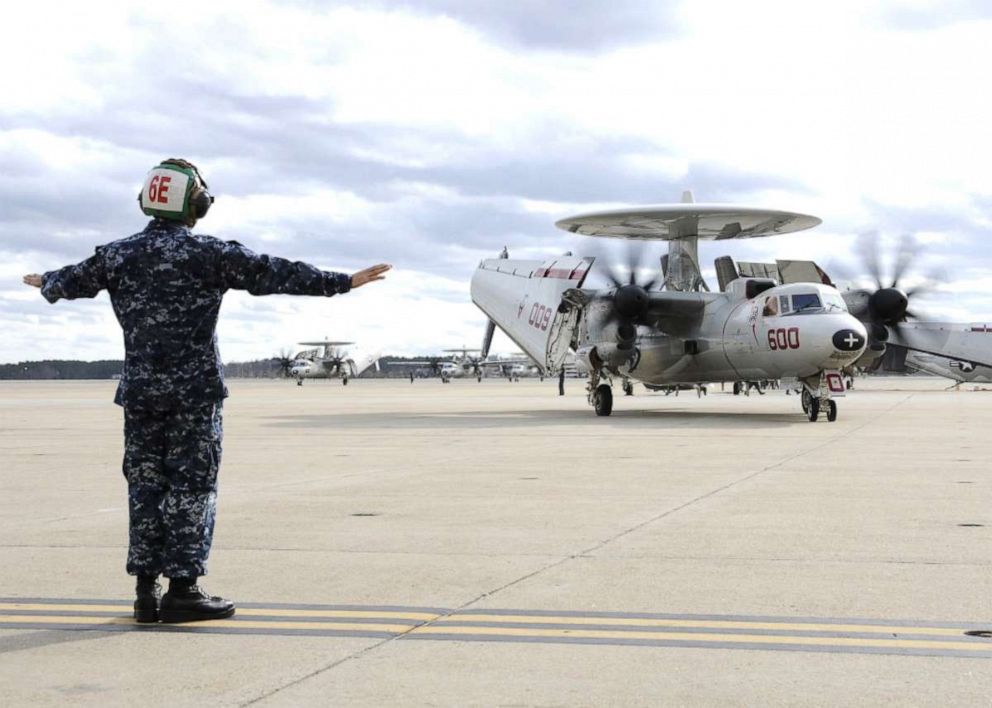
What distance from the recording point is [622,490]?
13094 millimetres

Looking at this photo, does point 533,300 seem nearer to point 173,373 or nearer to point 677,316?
point 677,316

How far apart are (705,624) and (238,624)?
249cm

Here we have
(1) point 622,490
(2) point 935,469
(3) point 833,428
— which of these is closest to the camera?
(1) point 622,490

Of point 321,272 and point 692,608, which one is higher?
point 321,272

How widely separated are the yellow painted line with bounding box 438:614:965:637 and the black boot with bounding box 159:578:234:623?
4.00 ft

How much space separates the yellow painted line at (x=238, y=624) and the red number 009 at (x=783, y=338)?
77.2 feet

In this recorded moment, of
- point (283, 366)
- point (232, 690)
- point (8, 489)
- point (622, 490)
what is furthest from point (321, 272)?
point (283, 366)

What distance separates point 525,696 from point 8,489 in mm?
10648

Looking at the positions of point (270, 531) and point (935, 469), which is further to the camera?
point (935, 469)

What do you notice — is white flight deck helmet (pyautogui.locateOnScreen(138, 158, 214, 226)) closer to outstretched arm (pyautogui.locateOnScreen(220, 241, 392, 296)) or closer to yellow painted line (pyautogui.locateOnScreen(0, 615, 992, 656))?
outstretched arm (pyautogui.locateOnScreen(220, 241, 392, 296))

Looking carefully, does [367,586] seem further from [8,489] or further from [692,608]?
[8,489]

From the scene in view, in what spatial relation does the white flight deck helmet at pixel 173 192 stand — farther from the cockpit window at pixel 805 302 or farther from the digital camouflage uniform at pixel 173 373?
the cockpit window at pixel 805 302

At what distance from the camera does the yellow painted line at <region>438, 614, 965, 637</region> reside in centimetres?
598

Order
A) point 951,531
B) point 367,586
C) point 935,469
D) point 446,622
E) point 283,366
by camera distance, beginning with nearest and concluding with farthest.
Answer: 1. point 446,622
2. point 367,586
3. point 951,531
4. point 935,469
5. point 283,366
